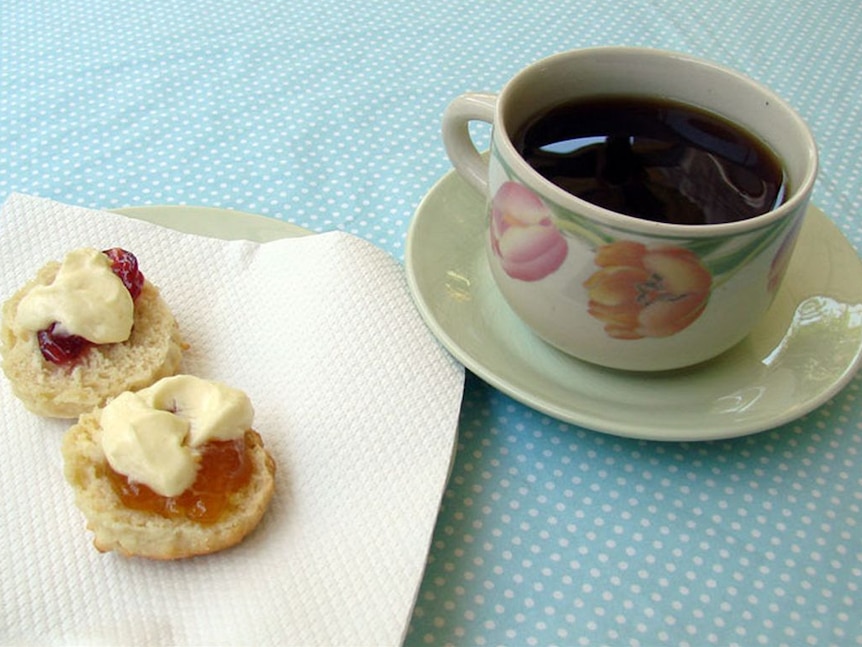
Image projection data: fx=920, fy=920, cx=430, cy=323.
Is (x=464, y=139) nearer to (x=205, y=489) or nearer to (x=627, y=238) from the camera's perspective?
(x=627, y=238)

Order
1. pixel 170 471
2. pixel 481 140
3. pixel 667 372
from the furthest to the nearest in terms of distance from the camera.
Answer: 1. pixel 481 140
2. pixel 667 372
3. pixel 170 471

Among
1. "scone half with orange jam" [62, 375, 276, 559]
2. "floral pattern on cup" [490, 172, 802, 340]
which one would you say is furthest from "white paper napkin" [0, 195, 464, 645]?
"floral pattern on cup" [490, 172, 802, 340]

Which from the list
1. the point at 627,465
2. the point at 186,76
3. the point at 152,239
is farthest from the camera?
the point at 186,76

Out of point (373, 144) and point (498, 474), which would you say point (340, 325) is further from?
point (373, 144)

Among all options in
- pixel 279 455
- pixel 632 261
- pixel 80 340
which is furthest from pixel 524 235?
pixel 80 340

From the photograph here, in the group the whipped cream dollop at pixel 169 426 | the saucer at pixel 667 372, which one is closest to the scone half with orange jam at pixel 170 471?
the whipped cream dollop at pixel 169 426

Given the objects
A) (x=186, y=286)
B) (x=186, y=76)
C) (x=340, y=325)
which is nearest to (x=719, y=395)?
(x=340, y=325)

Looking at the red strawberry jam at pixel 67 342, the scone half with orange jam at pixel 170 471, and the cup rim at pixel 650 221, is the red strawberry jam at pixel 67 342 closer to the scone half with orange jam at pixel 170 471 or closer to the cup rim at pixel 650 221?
the scone half with orange jam at pixel 170 471
